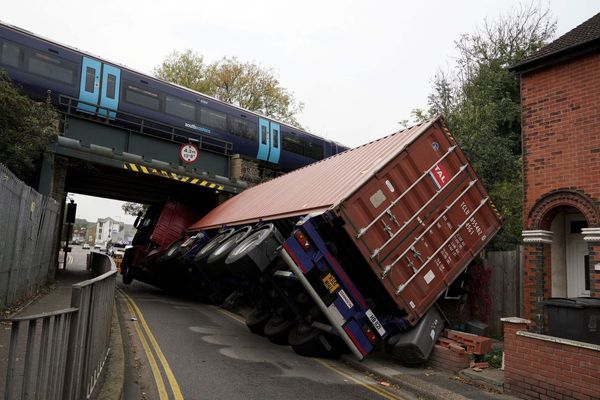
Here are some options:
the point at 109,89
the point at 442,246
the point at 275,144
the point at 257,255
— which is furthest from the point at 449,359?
the point at 275,144

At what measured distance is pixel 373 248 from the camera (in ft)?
23.1

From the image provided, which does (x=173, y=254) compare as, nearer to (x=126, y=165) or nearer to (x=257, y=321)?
(x=126, y=165)

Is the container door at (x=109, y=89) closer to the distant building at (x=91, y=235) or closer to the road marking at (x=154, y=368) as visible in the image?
the road marking at (x=154, y=368)

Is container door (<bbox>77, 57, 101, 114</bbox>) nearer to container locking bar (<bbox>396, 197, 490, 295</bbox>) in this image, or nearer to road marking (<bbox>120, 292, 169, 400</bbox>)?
road marking (<bbox>120, 292, 169, 400</bbox>)

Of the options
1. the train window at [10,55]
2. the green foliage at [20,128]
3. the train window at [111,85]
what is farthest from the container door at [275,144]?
the train window at [10,55]

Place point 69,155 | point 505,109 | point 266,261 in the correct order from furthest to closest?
point 505,109, point 69,155, point 266,261

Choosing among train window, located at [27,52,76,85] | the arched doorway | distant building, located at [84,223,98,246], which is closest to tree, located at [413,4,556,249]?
the arched doorway

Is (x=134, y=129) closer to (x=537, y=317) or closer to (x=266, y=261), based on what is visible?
(x=266, y=261)

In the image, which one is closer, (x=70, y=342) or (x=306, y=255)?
(x=70, y=342)

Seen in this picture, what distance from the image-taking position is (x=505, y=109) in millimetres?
18688

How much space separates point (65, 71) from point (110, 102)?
161 cm

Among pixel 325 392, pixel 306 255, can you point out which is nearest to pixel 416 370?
pixel 325 392

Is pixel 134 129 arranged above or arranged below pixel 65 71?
below

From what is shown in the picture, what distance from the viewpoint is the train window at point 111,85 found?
607 inches
